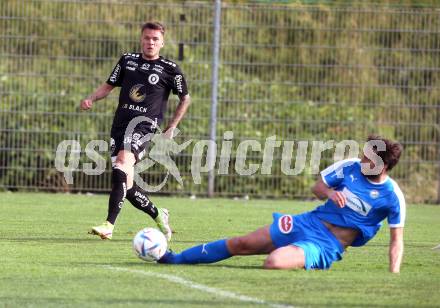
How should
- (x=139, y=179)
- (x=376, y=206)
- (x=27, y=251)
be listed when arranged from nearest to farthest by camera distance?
1. (x=376, y=206)
2. (x=27, y=251)
3. (x=139, y=179)

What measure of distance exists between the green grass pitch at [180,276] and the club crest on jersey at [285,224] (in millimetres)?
380

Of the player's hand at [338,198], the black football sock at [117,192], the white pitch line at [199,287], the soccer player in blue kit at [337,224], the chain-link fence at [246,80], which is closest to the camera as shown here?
the white pitch line at [199,287]

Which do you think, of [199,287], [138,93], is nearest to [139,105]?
[138,93]

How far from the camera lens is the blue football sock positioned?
27.7 ft

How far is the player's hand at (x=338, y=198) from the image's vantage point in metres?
8.09

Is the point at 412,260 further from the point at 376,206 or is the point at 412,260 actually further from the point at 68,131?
the point at 68,131

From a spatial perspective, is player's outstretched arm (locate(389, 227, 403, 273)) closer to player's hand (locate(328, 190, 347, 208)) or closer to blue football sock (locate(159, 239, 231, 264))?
player's hand (locate(328, 190, 347, 208))

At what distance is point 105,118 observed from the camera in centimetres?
1877

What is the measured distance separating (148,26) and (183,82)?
85cm

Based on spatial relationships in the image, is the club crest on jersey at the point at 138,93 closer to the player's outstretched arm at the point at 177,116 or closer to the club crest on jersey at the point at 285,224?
the player's outstretched arm at the point at 177,116

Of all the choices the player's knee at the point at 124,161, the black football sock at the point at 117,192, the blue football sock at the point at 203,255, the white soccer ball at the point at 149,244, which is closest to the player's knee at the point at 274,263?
the blue football sock at the point at 203,255

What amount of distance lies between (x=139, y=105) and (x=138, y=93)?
0.47 ft

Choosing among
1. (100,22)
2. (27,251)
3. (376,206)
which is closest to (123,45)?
(100,22)

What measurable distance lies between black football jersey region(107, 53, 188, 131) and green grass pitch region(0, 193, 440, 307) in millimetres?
1338
